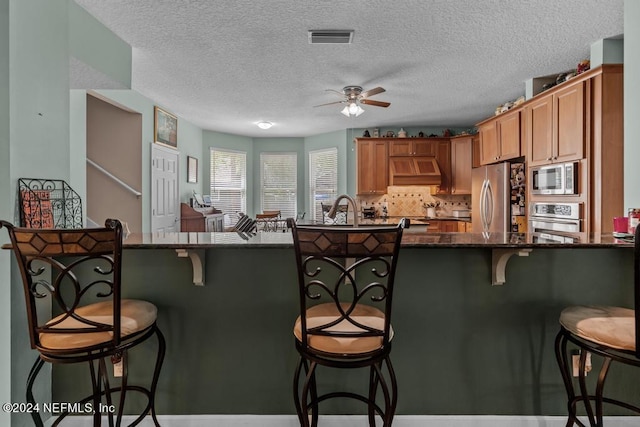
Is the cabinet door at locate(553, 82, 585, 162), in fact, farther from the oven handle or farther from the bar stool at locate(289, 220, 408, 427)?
the bar stool at locate(289, 220, 408, 427)

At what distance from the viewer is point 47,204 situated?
72.8 inches

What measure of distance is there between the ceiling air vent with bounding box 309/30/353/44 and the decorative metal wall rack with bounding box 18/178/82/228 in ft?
7.00

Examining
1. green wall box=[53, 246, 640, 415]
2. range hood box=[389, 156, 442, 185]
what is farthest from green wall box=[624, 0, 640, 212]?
range hood box=[389, 156, 442, 185]

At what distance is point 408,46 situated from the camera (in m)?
3.16

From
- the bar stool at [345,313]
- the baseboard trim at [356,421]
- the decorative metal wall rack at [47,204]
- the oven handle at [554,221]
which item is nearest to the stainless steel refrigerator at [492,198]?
the oven handle at [554,221]

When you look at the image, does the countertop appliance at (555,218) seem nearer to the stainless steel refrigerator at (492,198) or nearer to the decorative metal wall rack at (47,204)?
the stainless steel refrigerator at (492,198)

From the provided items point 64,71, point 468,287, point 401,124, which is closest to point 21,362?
point 64,71

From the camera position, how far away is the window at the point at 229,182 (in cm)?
721

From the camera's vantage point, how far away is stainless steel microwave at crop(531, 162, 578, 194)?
315 cm

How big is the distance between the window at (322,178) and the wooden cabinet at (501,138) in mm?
2891

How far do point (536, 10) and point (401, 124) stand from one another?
3897mm

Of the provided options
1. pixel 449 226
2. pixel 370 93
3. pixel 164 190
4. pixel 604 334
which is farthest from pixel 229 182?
pixel 604 334

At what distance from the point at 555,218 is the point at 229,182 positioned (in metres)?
5.85

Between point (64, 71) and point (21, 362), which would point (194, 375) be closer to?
point (21, 362)
